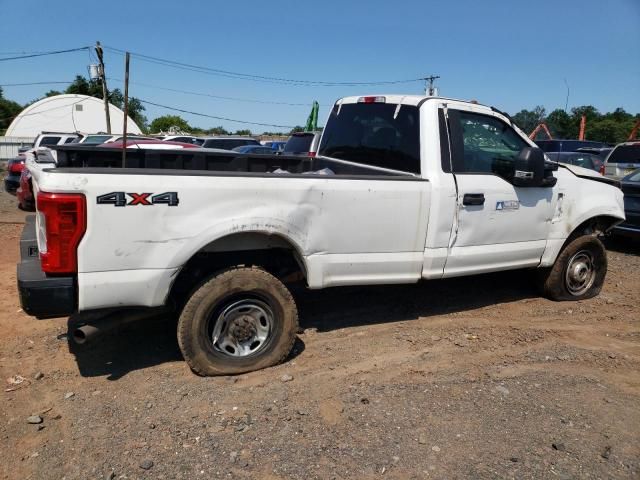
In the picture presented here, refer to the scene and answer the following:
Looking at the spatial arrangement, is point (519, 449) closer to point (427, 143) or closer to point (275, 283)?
point (275, 283)

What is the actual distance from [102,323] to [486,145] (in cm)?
349

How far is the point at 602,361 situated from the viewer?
430 centimetres

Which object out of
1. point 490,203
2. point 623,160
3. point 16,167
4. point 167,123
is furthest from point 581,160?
point 167,123

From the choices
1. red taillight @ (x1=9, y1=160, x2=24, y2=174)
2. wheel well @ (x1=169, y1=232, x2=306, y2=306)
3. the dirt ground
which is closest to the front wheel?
the dirt ground

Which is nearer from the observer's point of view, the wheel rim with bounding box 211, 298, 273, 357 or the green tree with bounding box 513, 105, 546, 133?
the wheel rim with bounding box 211, 298, 273, 357

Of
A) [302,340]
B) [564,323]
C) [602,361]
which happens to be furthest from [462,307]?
[302,340]

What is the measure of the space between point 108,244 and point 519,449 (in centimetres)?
271

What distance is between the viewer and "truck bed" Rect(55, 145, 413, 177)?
16.1 feet

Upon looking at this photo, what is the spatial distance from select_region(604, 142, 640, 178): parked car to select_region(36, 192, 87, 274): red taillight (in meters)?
12.4

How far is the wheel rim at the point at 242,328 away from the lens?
3.73 m

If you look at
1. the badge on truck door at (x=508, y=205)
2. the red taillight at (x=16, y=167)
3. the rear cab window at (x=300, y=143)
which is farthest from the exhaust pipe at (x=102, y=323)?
the red taillight at (x=16, y=167)

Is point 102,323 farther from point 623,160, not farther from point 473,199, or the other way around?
point 623,160

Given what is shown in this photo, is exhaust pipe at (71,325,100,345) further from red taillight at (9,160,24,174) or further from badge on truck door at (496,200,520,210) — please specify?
red taillight at (9,160,24,174)

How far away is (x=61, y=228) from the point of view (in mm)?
3074
